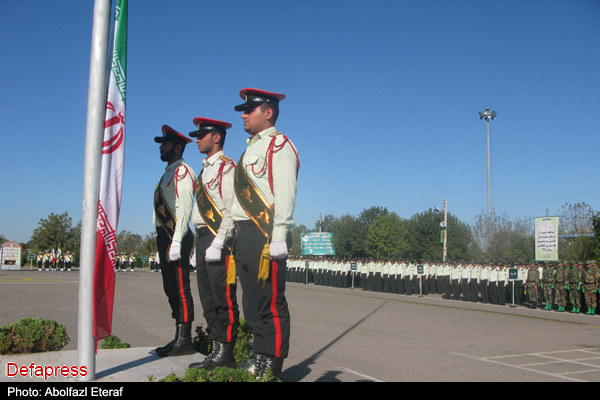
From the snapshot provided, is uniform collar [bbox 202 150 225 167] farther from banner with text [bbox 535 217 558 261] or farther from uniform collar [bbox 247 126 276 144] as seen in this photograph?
banner with text [bbox 535 217 558 261]

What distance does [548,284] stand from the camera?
696 inches

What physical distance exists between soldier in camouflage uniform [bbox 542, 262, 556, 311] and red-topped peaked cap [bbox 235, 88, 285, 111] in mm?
16790

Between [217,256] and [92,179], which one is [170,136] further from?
[92,179]

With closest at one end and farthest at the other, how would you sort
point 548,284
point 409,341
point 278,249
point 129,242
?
1. point 278,249
2. point 409,341
3. point 548,284
4. point 129,242

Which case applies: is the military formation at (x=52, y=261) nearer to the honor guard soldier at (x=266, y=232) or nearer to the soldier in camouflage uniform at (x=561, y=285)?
the soldier in camouflage uniform at (x=561, y=285)

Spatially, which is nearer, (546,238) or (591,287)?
(591,287)

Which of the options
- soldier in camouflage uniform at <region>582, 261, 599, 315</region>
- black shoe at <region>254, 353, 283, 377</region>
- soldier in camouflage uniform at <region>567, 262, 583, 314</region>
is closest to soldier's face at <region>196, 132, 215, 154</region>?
black shoe at <region>254, 353, 283, 377</region>

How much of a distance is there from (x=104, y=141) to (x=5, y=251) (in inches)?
2187

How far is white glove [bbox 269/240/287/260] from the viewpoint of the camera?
11.4ft

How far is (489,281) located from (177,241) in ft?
57.2

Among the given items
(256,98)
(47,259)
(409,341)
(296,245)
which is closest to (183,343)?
(256,98)

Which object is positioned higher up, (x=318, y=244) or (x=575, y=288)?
(x=318, y=244)

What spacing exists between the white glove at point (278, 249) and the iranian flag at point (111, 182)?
1.27 metres
